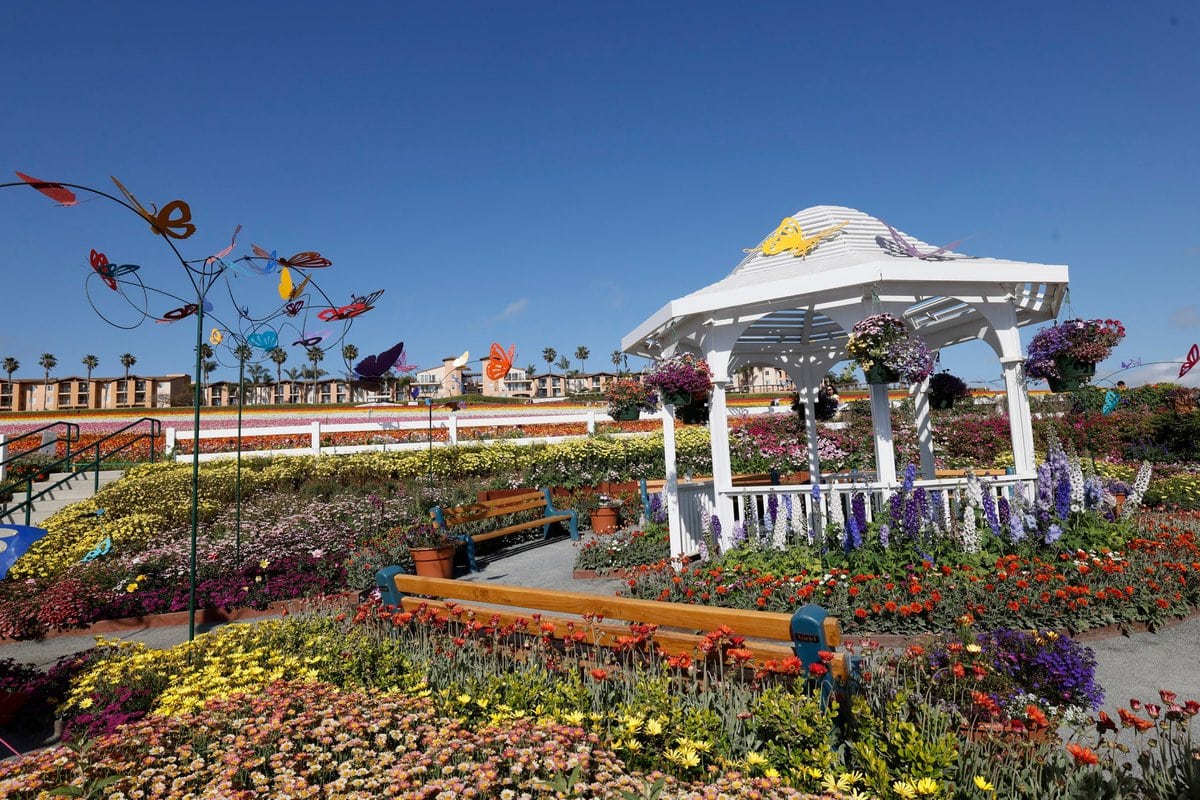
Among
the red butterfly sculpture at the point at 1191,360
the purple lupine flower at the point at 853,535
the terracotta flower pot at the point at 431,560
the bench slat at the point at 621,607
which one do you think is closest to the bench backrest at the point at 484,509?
the terracotta flower pot at the point at 431,560

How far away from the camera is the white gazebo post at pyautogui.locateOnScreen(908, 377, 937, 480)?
26.3 feet

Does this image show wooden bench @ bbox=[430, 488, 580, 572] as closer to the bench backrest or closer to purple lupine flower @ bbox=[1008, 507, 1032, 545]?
the bench backrest

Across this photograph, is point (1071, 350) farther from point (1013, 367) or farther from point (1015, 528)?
point (1015, 528)

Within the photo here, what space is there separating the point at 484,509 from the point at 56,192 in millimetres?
5919

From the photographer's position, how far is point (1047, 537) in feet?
17.0

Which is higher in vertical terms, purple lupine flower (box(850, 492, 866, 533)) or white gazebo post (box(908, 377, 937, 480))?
white gazebo post (box(908, 377, 937, 480))

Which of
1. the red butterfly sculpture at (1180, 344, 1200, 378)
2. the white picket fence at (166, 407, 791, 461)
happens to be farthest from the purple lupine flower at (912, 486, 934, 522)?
the white picket fence at (166, 407, 791, 461)

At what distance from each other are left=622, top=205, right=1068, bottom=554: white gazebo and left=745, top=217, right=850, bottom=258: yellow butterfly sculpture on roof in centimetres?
2

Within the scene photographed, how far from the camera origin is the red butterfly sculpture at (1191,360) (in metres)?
9.87

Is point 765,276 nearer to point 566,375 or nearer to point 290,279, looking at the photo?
point 290,279

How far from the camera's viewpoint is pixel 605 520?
9.91 meters

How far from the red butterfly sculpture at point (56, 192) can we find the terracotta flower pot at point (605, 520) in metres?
7.45

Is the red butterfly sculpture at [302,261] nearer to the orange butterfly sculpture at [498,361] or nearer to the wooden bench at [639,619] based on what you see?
the wooden bench at [639,619]

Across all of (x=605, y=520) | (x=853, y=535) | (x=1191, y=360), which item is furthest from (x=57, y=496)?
(x=1191, y=360)
